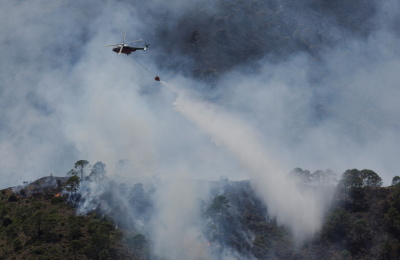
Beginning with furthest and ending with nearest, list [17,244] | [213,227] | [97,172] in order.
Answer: [97,172]
[213,227]
[17,244]

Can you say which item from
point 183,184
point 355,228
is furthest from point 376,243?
point 183,184

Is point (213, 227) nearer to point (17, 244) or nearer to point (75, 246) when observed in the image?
point (75, 246)

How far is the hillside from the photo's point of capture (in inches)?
3935

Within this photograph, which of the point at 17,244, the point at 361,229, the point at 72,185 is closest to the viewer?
the point at 17,244

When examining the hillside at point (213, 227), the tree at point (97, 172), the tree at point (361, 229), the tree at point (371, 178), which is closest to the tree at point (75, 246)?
the hillside at point (213, 227)

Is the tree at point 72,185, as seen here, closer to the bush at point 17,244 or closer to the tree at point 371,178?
the bush at point 17,244

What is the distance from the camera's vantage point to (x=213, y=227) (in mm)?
113188

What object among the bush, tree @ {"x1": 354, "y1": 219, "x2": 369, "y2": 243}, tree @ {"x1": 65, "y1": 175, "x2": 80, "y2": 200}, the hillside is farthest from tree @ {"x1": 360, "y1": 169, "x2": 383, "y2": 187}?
the bush

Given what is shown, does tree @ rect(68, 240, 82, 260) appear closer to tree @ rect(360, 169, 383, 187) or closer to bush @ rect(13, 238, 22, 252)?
bush @ rect(13, 238, 22, 252)

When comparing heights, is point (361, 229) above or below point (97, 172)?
below

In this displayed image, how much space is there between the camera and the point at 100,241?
9681cm

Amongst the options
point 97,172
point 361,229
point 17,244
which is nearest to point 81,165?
point 97,172

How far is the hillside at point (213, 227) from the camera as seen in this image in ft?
328

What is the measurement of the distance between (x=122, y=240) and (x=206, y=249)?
2159 cm
